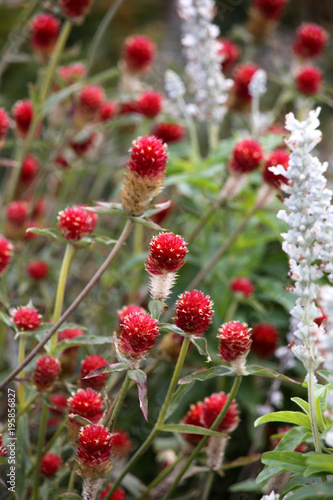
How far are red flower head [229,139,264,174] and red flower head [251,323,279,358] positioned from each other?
42 centimetres

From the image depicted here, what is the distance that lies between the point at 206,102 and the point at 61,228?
88cm

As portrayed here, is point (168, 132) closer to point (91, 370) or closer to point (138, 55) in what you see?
point (138, 55)

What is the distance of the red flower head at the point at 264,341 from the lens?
1.49 m

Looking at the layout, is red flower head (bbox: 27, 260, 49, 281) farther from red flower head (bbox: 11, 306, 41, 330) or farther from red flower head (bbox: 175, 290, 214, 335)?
red flower head (bbox: 175, 290, 214, 335)

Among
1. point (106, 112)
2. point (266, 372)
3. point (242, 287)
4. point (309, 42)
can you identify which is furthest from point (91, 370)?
point (309, 42)

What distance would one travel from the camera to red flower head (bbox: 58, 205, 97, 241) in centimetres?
103

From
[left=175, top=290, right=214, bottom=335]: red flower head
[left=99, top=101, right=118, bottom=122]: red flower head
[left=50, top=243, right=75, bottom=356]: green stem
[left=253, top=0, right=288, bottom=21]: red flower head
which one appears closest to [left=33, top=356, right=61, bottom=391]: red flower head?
[left=50, top=243, right=75, bottom=356]: green stem

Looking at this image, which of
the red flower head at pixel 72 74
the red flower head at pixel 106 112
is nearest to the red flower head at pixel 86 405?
the red flower head at pixel 106 112

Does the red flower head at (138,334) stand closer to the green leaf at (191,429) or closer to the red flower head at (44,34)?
the green leaf at (191,429)

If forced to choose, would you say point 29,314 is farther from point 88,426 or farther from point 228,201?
point 228,201

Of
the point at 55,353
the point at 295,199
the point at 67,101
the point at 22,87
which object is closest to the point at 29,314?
the point at 55,353

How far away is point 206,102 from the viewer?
5.74ft

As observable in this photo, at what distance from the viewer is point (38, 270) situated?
1660 mm

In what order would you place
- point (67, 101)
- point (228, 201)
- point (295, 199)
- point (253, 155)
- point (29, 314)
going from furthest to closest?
point (67, 101) → point (228, 201) → point (253, 155) → point (29, 314) → point (295, 199)
